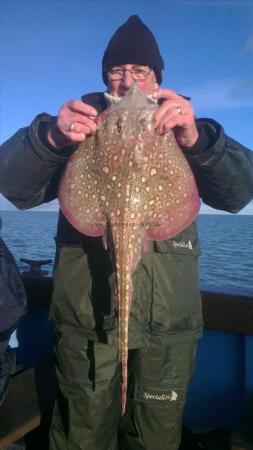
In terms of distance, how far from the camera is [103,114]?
2502 mm

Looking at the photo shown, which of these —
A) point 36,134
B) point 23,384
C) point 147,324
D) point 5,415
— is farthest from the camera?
point 23,384

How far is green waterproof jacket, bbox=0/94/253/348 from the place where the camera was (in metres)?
2.89

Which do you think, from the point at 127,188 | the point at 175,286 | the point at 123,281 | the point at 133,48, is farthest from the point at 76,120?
the point at 175,286

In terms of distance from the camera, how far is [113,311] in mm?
2961

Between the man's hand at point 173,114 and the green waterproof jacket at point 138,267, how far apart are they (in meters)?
0.30

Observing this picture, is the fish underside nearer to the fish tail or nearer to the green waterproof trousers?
the fish tail

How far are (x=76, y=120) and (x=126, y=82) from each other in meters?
0.97

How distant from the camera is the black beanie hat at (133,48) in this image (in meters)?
3.36

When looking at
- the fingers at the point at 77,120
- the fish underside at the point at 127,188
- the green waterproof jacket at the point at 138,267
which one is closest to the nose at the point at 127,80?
the green waterproof jacket at the point at 138,267

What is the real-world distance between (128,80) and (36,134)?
971 mm

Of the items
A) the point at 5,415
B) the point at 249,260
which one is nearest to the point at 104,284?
the point at 5,415

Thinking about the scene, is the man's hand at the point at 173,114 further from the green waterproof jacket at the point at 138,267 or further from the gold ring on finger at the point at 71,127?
the gold ring on finger at the point at 71,127

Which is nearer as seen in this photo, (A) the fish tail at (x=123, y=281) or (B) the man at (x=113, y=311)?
(A) the fish tail at (x=123, y=281)

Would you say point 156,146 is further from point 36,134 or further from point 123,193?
point 36,134
